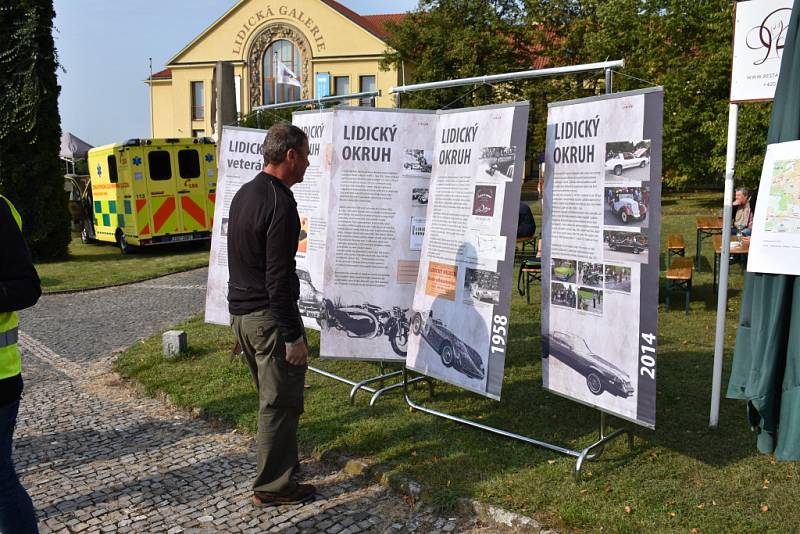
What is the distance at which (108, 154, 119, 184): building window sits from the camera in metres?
17.7

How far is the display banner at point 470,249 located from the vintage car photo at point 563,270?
0.28 meters

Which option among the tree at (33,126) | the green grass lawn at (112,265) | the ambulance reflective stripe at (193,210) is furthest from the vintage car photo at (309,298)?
the tree at (33,126)

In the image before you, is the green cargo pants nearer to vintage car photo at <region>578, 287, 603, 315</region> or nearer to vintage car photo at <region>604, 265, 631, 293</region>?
vintage car photo at <region>578, 287, 603, 315</region>

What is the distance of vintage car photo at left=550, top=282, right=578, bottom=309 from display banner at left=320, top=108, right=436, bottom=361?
4.44 ft

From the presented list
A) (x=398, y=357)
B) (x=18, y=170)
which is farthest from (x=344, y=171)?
(x=18, y=170)

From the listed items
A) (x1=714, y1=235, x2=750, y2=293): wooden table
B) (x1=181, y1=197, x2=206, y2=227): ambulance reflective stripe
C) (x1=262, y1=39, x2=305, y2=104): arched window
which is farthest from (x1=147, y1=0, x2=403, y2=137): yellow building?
(x1=714, y1=235, x2=750, y2=293): wooden table

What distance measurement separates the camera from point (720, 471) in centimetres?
418

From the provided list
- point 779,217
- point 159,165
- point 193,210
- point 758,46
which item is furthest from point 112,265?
point 779,217

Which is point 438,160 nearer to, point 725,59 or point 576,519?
point 576,519

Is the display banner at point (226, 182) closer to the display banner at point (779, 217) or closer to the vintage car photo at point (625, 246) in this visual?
the vintage car photo at point (625, 246)

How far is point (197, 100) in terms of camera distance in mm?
53312

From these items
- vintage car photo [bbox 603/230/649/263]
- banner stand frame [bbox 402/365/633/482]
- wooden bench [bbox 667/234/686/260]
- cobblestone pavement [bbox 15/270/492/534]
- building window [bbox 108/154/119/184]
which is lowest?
cobblestone pavement [bbox 15/270/492/534]

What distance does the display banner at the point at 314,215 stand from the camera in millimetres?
6238

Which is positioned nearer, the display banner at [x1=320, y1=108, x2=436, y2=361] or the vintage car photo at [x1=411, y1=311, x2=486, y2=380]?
the vintage car photo at [x1=411, y1=311, x2=486, y2=380]
